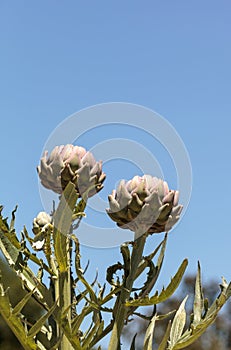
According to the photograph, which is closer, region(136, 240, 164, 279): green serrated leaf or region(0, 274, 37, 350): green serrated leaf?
region(0, 274, 37, 350): green serrated leaf

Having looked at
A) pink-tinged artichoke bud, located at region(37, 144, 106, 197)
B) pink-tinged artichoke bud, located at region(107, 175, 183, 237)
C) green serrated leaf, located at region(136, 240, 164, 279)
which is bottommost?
green serrated leaf, located at region(136, 240, 164, 279)

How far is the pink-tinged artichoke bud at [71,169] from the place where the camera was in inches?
84.6

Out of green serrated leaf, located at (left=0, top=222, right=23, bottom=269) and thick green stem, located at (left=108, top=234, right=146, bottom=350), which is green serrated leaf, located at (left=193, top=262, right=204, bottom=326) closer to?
thick green stem, located at (left=108, top=234, right=146, bottom=350)

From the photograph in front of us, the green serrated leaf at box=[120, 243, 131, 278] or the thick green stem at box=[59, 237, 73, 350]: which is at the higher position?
the green serrated leaf at box=[120, 243, 131, 278]

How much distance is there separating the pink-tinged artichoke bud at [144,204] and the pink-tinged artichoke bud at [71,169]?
0.28 feet

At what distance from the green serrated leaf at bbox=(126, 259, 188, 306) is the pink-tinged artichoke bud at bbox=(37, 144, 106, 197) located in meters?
0.36

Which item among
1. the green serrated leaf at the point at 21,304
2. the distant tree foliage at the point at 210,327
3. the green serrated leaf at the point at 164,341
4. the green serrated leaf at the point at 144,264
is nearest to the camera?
the green serrated leaf at the point at 21,304

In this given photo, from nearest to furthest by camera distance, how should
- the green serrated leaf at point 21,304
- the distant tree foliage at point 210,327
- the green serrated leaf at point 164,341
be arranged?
the green serrated leaf at point 21,304
the green serrated leaf at point 164,341
the distant tree foliage at point 210,327

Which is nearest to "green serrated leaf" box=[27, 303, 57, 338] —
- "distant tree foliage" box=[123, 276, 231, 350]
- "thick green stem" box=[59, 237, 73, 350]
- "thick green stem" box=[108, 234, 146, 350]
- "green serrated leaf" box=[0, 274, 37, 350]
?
"green serrated leaf" box=[0, 274, 37, 350]

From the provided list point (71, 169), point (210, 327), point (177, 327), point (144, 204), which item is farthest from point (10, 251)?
point (210, 327)

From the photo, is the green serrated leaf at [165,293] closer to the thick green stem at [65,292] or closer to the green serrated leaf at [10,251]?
the thick green stem at [65,292]

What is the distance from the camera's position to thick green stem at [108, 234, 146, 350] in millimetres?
2150

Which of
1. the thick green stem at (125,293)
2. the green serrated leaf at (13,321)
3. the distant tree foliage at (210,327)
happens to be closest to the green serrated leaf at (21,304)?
the green serrated leaf at (13,321)

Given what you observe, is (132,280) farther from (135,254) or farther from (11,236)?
(11,236)
